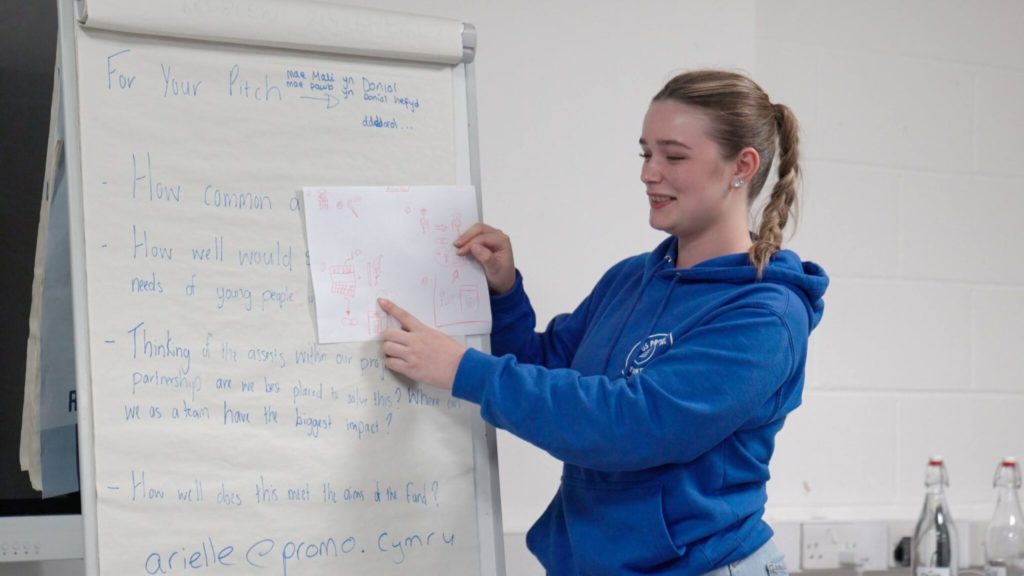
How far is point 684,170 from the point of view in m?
1.54

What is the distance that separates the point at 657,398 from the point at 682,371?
49mm

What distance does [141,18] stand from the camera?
1.42 metres

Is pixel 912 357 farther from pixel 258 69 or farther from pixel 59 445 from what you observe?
pixel 59 445

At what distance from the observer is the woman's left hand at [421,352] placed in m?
1.50

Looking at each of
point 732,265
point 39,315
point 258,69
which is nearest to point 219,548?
point 39,315

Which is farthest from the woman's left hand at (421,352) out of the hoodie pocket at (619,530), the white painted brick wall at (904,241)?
the white painted brick wall at (904,241)

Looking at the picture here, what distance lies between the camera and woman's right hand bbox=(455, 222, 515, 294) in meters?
1.63

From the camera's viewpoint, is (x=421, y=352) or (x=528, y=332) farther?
(x=528, y=332)

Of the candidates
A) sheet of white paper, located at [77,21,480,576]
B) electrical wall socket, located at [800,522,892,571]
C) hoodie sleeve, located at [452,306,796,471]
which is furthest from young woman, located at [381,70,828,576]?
electrical wall socket, located at [800,522,892,571]

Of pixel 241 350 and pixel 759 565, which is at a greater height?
pixel 241 350

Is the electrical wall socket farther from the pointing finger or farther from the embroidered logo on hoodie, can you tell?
the pointing finger

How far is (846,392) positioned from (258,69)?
152 centimetres

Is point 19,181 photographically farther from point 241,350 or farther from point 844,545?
point 844,545

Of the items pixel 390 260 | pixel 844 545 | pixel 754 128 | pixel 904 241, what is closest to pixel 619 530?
pixel 390 260
